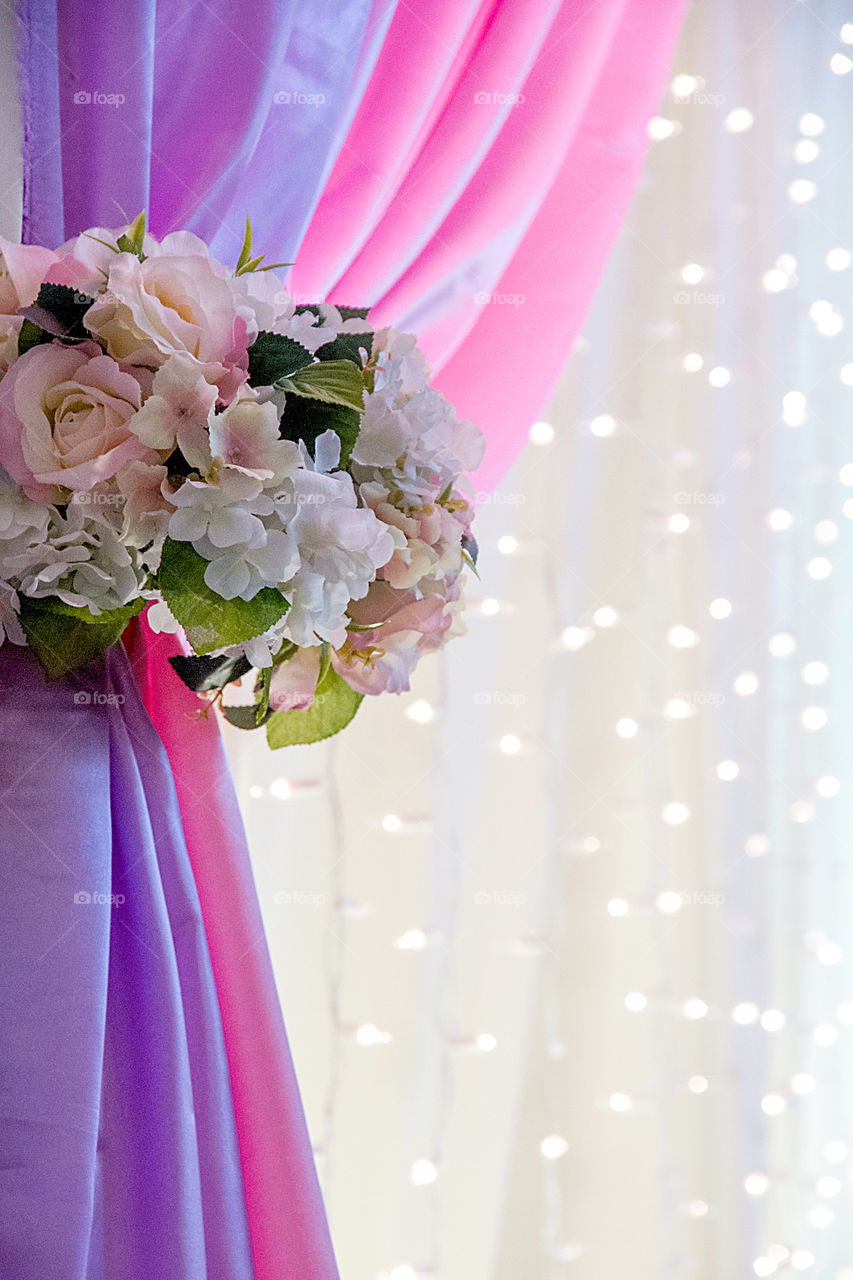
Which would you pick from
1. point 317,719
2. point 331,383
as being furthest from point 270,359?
point 317,719

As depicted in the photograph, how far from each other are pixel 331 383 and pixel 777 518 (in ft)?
2.78

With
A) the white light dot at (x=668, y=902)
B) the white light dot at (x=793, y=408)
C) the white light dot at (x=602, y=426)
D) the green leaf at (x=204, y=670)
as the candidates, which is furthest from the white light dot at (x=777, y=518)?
the green leaf at (x=204, y=670)

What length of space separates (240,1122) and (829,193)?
1336mm

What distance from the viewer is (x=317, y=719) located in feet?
2.71

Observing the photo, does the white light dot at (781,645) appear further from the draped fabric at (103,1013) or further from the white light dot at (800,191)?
the draped fabric at (103,1013)

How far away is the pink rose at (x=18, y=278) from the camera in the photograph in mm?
659

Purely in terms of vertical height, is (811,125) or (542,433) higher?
(811,125)

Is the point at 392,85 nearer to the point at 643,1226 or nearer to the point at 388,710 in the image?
the point at 388,710

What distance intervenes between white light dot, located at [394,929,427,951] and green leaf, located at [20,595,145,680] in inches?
24.2

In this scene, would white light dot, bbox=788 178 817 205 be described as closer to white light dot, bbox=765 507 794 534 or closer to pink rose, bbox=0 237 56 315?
white light dot, bbox=765 507 794 534

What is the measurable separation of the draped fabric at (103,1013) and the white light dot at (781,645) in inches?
33.7

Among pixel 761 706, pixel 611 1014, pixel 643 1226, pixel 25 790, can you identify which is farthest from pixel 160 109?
pixel 643 1226

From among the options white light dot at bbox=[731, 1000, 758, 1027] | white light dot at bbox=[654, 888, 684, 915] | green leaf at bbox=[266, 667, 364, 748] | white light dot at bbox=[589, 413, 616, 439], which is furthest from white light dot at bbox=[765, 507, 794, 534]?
green leaf at bbox=[266, 667, 364, 748]

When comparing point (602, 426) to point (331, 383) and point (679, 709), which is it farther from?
point (331, 383)
